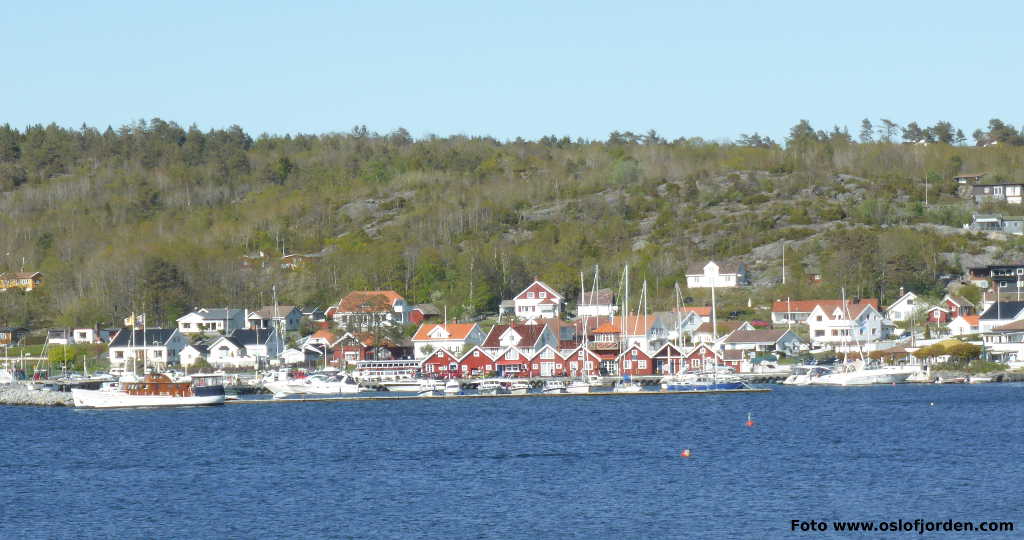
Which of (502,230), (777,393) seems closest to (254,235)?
(502,230)

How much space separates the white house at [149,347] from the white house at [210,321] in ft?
26.3

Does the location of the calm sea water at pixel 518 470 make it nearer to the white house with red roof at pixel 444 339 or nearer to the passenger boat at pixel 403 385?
the passenger boat at pixel 403 385

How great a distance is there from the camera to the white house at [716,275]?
4028 inches

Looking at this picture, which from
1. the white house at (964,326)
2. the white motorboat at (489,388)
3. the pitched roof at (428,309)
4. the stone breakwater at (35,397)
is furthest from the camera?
the pitched roof at (428,309)

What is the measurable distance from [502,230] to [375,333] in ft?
166

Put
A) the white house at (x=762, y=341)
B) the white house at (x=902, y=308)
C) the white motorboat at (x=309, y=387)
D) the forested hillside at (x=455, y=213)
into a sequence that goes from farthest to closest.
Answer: the forested hillside at (x=455, y=213) → the white house at (x=902, y=308) → the white house at (x=762, y=341) → the white motorboat at (x=309, y=387)

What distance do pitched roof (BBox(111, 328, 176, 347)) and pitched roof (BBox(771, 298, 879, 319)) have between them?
39888mm

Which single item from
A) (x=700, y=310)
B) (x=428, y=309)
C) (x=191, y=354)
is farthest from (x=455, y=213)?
(x=191, y=354)

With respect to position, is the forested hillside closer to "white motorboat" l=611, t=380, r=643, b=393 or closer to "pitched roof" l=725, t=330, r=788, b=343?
"pitched roof" l=725, t=330, r=788, b=343

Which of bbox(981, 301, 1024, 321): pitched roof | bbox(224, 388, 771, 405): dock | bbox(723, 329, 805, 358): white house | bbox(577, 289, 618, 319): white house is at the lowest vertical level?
bbox(224, 388, 771, 405): dock

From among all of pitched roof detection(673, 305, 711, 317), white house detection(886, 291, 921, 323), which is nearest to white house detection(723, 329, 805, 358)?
pitched roof detection(673, 305, 711, 317)

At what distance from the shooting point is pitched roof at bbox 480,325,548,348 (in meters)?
76.8

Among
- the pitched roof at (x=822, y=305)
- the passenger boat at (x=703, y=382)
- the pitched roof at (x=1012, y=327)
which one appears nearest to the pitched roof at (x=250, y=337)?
the passenger boat at (x=703, y=382)

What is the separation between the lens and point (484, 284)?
98062 millimetres
